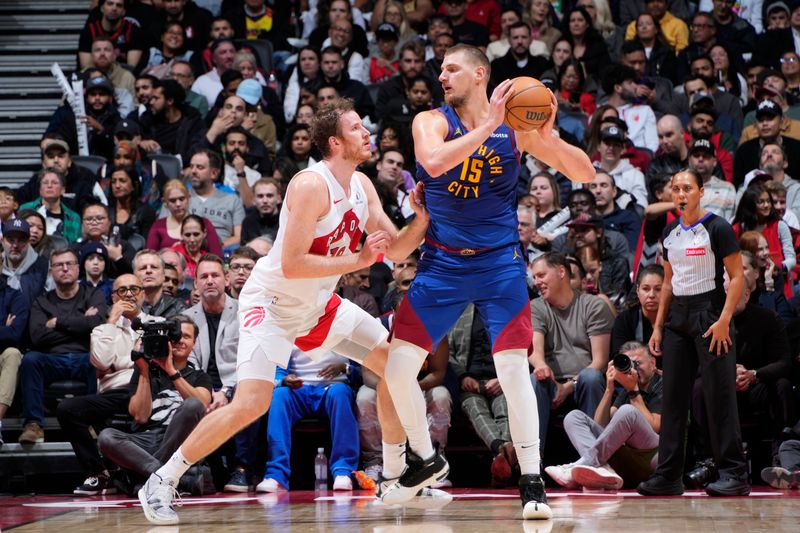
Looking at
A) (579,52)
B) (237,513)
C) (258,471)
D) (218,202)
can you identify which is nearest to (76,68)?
(218,202)

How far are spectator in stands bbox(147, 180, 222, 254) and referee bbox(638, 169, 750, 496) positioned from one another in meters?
4.71

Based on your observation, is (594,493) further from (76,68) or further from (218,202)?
(76,68)

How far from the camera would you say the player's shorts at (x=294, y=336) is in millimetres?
5504

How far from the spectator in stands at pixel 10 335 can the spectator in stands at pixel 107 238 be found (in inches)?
27.5

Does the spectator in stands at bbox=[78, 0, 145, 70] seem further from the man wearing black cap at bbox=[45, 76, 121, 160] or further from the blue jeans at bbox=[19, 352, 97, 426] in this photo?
the blue jeans at bbox=[19, 352, 97, 426]

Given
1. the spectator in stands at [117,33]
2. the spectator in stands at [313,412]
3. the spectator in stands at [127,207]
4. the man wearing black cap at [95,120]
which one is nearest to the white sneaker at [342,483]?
the spectator in stands at [313,412]

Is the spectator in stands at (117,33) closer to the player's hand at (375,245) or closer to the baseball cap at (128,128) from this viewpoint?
the baseball cap at (128,128)

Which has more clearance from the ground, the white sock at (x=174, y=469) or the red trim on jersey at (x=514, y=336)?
the red trim on jersey at (x=514, y=336)

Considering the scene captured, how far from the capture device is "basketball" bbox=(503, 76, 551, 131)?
5230 mm

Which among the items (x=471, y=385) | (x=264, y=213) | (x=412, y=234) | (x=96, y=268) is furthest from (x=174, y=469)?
(x=264, y=213)

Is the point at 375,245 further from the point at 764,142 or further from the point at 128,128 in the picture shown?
the point at 128,128

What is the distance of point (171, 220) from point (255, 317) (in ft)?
16.1

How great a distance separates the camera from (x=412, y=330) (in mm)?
5543

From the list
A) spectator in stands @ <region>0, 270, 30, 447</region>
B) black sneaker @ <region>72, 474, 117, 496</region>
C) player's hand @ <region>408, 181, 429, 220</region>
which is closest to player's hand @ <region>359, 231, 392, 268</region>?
player's hand @ <region>408, 181, 429, 220</region>
